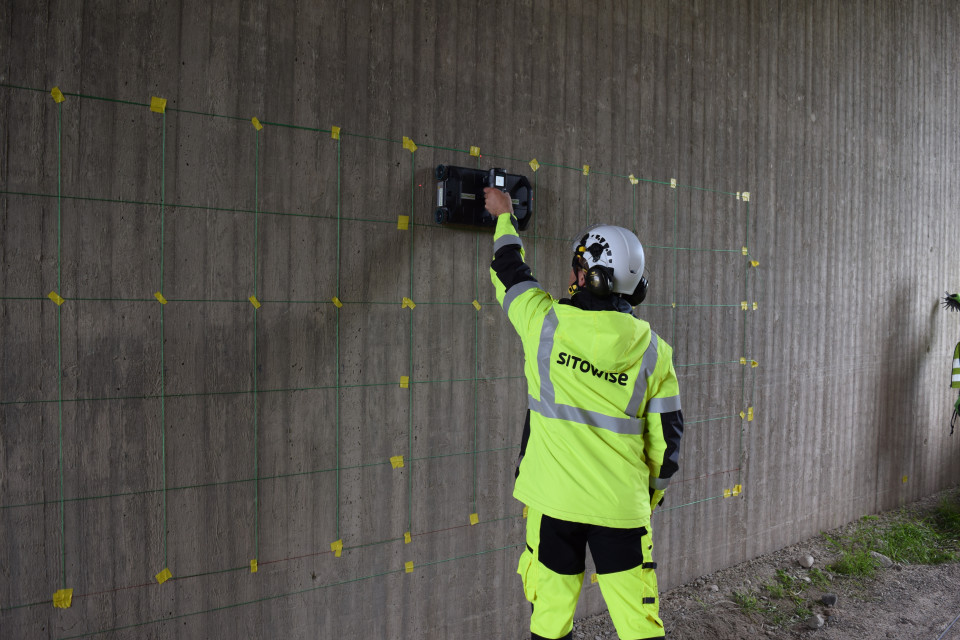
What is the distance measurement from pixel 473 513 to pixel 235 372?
122 centimetres

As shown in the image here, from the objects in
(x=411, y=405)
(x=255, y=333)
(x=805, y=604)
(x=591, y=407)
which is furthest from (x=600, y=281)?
(x=805, y=604)

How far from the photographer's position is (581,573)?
2125 millimetres

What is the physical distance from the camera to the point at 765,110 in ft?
12.5

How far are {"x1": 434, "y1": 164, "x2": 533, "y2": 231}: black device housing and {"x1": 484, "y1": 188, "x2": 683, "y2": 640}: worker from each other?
0.53 metres

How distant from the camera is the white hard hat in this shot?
2.11m

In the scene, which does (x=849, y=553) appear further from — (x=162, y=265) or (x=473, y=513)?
(x=162, y=265)

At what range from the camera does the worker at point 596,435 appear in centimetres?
201

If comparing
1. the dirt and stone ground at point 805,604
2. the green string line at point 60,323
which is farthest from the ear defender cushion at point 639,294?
the green string line at point 60,323

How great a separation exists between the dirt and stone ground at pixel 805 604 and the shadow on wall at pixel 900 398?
96 cm

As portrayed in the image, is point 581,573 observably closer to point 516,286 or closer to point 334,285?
point 516,286

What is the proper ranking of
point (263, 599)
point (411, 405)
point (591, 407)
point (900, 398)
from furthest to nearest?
point (900, 398)
point (411, 405)
point (263, 599)
point (591, 407)

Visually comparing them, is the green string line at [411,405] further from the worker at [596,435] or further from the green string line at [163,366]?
the green string line at [163,366]

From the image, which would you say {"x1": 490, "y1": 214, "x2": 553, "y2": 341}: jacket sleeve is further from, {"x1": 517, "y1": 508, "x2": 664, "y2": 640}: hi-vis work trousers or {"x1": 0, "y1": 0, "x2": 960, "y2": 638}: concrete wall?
{"x1": 517, "y1": 508, "x2": 664, "y2": 640}: hi-vis work trousers

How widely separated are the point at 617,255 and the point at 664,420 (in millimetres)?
589
